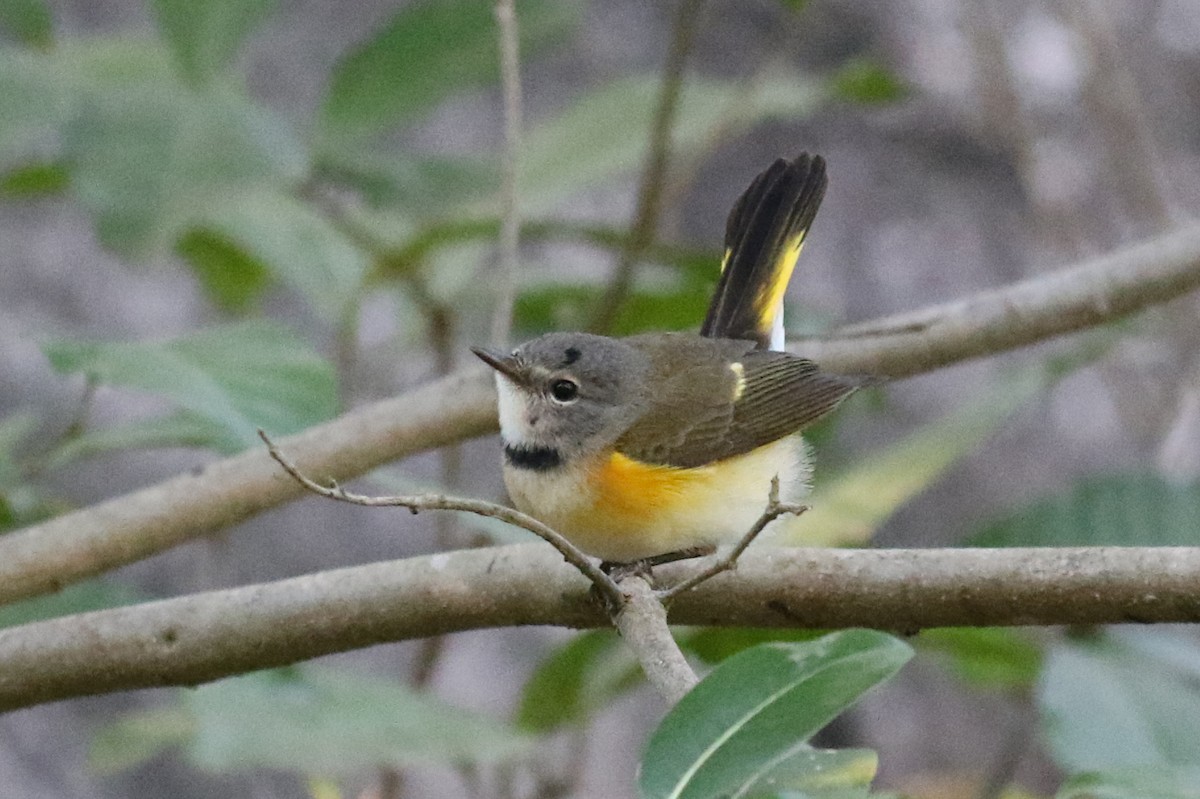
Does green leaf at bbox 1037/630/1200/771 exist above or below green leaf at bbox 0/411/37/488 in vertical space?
below

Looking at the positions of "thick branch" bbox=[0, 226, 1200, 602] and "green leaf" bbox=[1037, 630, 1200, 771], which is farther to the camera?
"green leaf" bbox=[1037, 630, 1200, 771]

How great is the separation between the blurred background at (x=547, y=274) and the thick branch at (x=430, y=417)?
93 mm

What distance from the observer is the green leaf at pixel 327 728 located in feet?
7.39

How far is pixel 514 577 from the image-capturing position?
6.17 ft

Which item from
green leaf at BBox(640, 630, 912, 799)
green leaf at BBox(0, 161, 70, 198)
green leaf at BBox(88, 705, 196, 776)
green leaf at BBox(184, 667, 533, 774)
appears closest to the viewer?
green leaf at BBox(640, 630, 912, 799)

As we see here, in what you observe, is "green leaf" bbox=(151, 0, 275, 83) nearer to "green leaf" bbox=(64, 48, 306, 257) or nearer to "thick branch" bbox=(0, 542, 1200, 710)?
"green leaf" bbox=(64, 48, 306, 257)

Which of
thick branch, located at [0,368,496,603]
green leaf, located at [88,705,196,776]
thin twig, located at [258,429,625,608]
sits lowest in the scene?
green leaf, located at [88,705,196,776]

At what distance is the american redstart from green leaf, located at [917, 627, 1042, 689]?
435 millimetres

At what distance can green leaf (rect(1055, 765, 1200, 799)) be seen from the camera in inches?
58.9

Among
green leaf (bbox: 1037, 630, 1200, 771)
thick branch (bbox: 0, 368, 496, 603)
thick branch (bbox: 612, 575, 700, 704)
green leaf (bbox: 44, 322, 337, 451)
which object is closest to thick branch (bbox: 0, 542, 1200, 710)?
thick branch (bbox: 612, 575, 700, 704)

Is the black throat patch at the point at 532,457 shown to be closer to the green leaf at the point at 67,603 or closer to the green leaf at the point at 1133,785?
the green leaf at the point at 67,603

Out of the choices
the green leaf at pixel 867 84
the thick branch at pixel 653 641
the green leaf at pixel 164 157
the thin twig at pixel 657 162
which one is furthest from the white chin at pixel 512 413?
the green leaf at pixel 867 84

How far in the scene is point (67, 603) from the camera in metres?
2.48

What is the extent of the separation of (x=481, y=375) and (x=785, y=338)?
2.11ft
